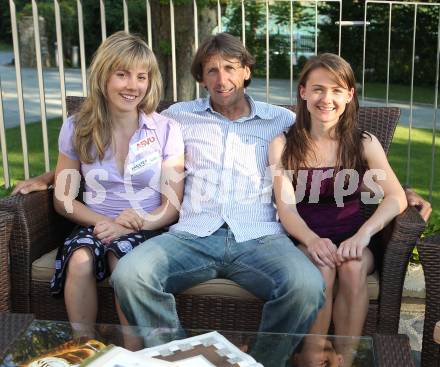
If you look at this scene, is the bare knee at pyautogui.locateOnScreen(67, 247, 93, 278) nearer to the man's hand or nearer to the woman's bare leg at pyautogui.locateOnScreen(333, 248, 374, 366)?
the woman's bare leg at pyautogui.locateOnScreen(333, 248, 374, 366)

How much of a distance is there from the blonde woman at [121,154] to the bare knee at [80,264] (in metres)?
0.11

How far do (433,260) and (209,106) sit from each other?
108cm

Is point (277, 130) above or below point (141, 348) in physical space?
above

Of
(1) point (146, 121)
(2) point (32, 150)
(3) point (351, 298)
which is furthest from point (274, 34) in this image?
(3) point (351, 298)

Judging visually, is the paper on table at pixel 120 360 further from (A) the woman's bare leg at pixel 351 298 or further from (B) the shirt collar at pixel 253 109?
(B) the shirt collar at pixel 253 109

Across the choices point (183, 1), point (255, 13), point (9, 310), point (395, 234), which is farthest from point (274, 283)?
point (255, 13)

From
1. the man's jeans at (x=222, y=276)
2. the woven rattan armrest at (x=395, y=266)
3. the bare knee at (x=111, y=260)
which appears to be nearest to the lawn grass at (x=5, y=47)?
the bare knee at (x=111, y=260)

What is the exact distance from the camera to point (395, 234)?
7.55ft

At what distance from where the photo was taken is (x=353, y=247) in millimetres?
2344

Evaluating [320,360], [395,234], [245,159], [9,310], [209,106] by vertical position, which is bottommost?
[9,310]

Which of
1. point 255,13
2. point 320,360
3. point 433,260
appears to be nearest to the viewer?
point 320,360

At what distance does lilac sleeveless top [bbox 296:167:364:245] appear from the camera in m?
2.53

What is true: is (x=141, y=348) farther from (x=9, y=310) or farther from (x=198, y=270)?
(x=9, y=310)

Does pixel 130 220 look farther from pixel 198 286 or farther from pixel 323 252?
pixel 323 252
